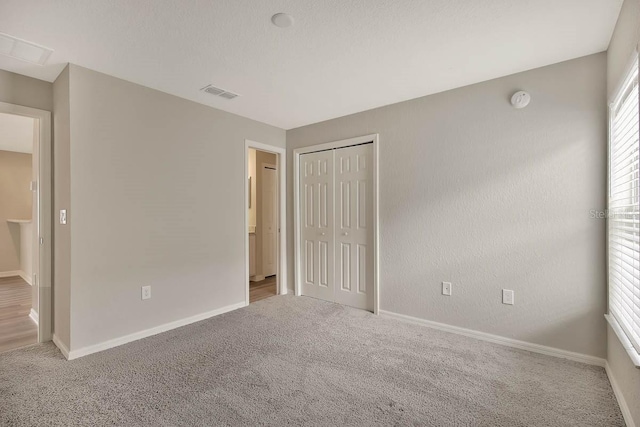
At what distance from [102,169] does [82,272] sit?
864mm

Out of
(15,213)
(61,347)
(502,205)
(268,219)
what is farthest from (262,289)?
(15,213)

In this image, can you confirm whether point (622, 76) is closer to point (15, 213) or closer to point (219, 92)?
point (219, 92)

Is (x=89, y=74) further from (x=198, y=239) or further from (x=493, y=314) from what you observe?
(x=493, y=314)

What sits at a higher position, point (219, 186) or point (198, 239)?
point (219, 186)

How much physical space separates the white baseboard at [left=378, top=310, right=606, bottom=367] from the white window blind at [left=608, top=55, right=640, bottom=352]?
0.47 m

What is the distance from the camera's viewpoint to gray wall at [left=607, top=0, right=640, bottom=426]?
151 centimetres

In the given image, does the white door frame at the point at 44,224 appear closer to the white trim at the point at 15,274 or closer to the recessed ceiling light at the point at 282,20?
the recessed ceiling light at the point at 282,20

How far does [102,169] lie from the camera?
2559 millimetres

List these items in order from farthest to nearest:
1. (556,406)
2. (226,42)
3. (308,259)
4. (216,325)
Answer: (308,259), (216,325), (226,42), (556,406)

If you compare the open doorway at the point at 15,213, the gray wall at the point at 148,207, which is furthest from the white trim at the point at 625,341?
the open doorway at the point at 15,213

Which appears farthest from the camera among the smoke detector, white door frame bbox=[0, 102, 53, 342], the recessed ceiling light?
white door frame bbox=[0, 102, 53, 342]

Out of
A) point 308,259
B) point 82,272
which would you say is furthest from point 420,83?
point 82,272

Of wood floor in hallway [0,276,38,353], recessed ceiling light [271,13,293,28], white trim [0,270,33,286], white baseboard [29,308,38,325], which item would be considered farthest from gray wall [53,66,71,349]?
white trim [0,270,33,286]

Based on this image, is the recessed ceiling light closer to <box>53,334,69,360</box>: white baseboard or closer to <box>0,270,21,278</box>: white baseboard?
<box>53,334,69,360</box>: white baseboard
